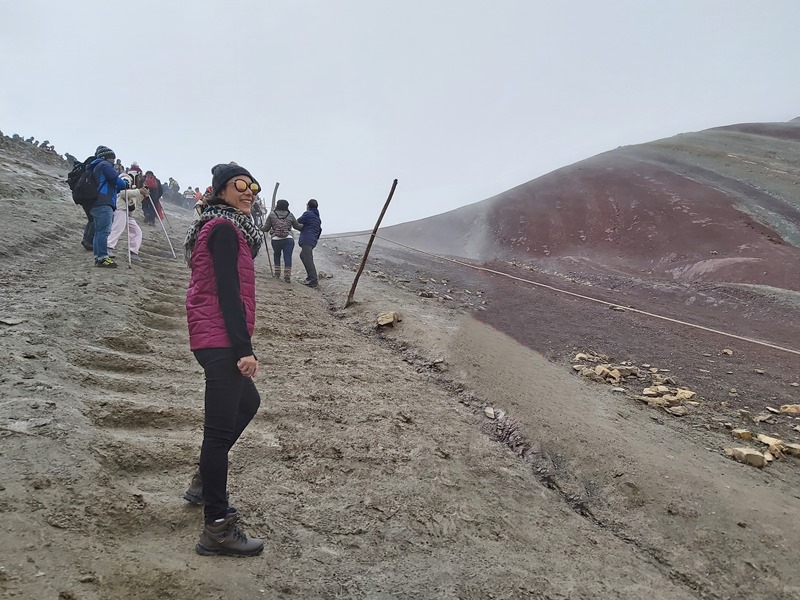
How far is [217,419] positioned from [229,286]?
2.21 feet

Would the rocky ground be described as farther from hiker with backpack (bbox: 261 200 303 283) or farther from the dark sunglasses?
hiker with backpack (bbox: 261 200 303 283)

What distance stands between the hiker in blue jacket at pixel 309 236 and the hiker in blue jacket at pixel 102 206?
3.92 m

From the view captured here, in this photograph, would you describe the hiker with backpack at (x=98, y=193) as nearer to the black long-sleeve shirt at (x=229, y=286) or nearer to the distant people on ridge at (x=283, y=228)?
the distant people on ridge at (x=283, y=228)

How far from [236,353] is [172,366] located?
274cm

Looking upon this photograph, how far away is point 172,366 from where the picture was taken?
15.7 ft

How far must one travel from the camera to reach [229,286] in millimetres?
2473

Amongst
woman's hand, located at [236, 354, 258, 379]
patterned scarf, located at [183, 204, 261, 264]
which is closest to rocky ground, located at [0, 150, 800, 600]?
woman's hand, located at [236, 354, 258, 379]

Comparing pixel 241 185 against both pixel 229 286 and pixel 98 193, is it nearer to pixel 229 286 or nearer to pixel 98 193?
pixel 229 286

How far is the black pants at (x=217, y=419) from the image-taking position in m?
2.46

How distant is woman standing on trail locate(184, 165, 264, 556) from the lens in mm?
2461

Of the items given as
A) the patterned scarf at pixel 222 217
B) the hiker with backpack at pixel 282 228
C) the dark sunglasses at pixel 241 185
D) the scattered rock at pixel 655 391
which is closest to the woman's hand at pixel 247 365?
the patterned scarf at pixel 222 217

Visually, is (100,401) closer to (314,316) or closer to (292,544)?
(292,544)

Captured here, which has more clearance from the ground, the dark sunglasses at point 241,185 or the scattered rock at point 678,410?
the dark sunglasses at point 241,185

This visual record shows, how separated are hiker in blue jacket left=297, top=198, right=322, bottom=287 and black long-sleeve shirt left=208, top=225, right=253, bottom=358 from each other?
8.00 meters
